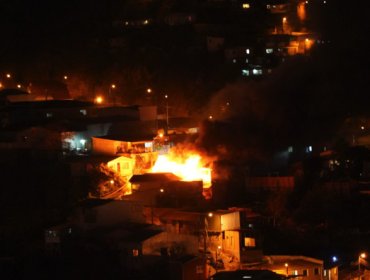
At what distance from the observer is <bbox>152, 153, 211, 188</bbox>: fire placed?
18094 millimetres

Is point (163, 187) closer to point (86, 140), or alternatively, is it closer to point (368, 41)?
point (86, 140)

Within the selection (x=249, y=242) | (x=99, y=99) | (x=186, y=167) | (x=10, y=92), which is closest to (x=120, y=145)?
(x=186, y=167)

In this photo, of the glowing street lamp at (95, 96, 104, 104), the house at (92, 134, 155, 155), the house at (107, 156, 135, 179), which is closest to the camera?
the house at (107, 156, 135, 179)

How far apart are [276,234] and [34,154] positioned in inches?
242

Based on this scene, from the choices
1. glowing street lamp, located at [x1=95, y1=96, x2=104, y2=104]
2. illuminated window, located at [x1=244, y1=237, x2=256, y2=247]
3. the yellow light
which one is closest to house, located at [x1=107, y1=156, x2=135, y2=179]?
illuminated window, located at [x1=244, y1=237, x2=256, y2=247]

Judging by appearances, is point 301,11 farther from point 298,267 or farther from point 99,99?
point 298,267

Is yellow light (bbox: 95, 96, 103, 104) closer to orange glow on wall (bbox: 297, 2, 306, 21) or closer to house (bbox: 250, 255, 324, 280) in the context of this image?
orange glow on wall (bbox: 297, 2, 306, 21)

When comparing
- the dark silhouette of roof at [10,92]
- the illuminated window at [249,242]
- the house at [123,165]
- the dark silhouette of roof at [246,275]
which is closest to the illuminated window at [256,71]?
the house at [123,165]

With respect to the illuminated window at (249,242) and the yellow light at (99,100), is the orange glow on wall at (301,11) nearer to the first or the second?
the yellow light at (99,100)

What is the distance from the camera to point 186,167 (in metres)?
18.6

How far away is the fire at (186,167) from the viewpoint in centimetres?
1809

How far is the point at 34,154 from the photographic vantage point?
18.7 m

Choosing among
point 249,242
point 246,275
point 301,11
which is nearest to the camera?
point 246,275

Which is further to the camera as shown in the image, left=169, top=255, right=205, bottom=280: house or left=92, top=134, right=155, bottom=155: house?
left=92, top=134, right=155, bottom=155: house
